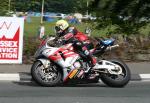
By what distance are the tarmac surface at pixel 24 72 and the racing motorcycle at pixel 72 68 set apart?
4.27 feet

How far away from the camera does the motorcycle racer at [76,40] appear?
9383mm

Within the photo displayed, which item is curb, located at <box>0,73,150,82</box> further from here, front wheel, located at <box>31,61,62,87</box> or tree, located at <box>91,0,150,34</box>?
tree, located at <box>91,0,150,34</box>

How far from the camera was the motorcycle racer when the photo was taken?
938 cm

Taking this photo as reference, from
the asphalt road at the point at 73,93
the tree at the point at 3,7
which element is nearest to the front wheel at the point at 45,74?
the asphalt road at the point at 73,93

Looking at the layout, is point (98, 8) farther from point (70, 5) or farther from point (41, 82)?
point (41, 82)

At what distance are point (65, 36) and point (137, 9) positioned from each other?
762 cm

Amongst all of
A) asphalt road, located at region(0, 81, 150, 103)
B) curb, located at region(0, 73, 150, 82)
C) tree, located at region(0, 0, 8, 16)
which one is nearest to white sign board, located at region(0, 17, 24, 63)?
curb, located at region(0, 73, 150, 82)

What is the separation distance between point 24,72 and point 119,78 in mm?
2950

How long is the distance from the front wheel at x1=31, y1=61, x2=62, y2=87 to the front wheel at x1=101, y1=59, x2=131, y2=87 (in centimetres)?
92

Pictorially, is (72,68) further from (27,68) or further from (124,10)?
(124,10)

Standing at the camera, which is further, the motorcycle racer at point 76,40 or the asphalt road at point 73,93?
the motorcycle racer at point 76,40

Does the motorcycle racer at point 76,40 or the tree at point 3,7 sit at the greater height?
the tree at point 3,7

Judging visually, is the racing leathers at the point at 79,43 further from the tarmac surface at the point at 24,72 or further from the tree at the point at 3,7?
the tree at the point at 3,7

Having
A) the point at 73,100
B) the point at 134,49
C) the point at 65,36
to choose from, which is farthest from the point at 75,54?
the point at 134,49
